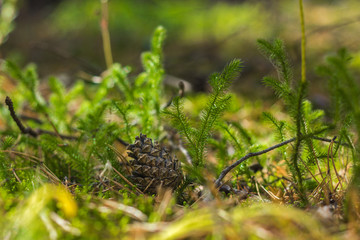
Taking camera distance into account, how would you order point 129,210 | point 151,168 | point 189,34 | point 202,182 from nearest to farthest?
1. point 129,210
2. point 202,182
3. point 151,168
4. point 189,34

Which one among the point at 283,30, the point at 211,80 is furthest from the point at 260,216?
the point at 283,30

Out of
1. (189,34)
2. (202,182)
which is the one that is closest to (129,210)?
(202,182)

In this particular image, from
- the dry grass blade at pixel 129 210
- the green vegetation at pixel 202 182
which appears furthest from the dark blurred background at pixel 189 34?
the dry grass blade at pixel 129 210

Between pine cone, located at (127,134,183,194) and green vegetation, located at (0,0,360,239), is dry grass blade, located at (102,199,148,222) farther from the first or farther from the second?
pine cone, located at (127,134,183,194)

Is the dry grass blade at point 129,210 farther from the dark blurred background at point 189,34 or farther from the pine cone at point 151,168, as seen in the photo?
the dark blurred background at point 189,34

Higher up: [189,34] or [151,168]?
[189,34]

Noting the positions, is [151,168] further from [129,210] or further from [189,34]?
[189,34]
